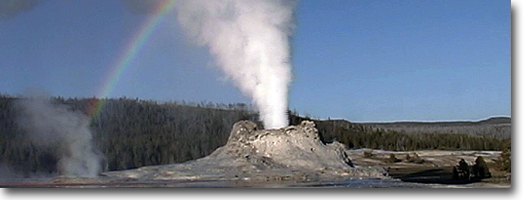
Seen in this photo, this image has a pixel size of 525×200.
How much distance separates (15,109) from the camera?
1700 cm

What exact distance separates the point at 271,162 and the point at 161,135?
18.9 ft

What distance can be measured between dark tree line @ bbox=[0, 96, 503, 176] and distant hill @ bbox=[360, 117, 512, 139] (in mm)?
97

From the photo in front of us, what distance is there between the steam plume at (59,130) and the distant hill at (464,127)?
5678 millimetres

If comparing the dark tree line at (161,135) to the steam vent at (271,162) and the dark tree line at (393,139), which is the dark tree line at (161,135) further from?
the steam vent at (271,162)

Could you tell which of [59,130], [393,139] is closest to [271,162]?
[393,139]

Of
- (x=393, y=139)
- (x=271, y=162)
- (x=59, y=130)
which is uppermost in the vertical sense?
(x=59, y=130)

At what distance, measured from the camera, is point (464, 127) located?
1157 centimetres

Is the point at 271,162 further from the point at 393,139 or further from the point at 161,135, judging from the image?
the point at 161,135

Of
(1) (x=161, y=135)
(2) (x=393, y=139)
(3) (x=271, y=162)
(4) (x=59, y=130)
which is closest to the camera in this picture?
(3) (x=271, y=162)

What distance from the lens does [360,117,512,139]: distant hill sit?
10219 millimetres

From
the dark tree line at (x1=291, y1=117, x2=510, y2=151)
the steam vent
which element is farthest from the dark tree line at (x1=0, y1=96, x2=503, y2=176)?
the steam vent

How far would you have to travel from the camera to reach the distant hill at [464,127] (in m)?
10.2

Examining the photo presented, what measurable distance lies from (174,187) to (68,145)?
19.9 feet

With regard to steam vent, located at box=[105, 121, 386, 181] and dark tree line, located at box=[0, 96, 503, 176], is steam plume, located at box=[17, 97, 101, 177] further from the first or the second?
steam vent, located at box=[105, 121, 386, 181]
